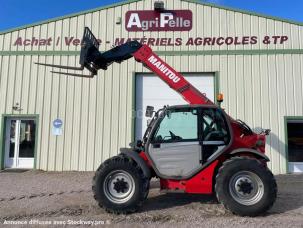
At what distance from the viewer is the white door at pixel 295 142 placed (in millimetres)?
13234

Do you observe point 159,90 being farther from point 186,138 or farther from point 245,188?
point 245,188

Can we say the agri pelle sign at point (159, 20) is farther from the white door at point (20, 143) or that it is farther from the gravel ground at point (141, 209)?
the gravel ground at point (141, 209)

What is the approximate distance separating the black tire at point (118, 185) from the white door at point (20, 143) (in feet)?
27.2

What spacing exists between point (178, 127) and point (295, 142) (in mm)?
8463

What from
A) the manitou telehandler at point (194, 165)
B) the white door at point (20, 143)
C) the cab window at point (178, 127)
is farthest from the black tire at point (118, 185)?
the white door at point (20, 143)

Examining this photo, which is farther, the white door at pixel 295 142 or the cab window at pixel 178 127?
the white door at pixel 295 142

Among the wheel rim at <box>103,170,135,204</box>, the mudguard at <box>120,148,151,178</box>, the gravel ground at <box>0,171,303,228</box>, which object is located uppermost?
the mudguard at <box>120,148,151,178</box>

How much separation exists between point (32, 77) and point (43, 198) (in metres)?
7.38

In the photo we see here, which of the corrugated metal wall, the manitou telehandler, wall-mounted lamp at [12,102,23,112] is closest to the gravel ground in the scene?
the manitou telehandler

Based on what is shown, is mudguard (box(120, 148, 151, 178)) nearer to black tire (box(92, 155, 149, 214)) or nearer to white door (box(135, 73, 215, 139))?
black tire (box(92, 155, 149, 214))

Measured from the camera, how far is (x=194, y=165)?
679cm

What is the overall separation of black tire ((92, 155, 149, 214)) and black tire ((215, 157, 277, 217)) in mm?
1650

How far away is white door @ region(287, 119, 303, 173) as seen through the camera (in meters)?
13.2

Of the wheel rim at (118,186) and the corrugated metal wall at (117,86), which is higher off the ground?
the corrugated metal wall at (117,86)
